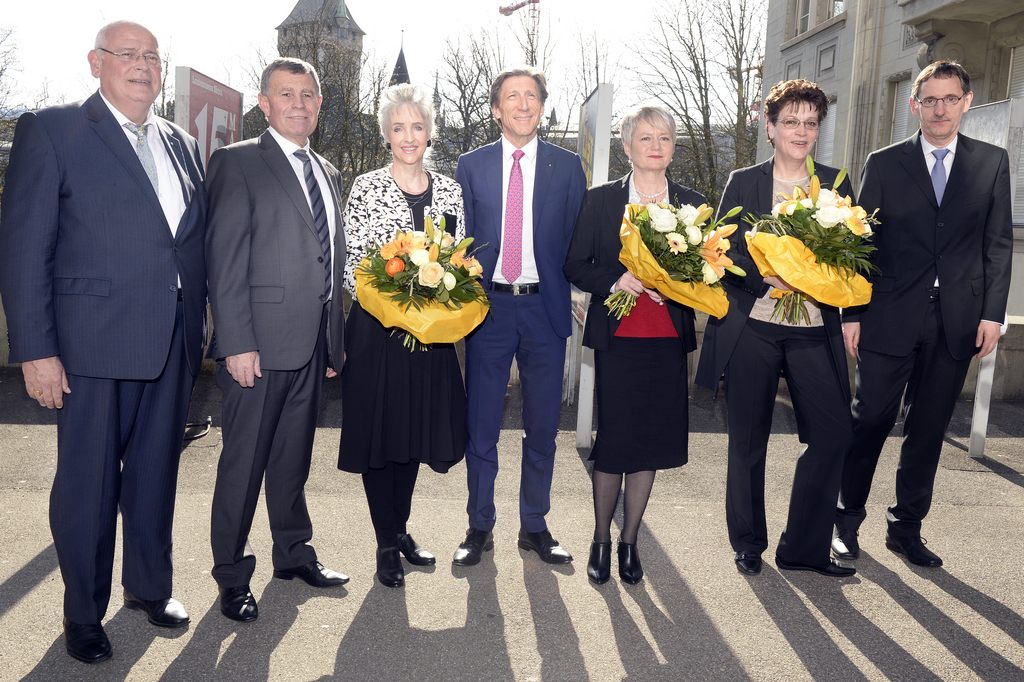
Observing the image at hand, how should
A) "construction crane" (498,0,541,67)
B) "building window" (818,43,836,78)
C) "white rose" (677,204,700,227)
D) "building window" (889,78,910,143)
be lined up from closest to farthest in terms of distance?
"white rose" (677,204,700,227)
"building window" (889,78,910,143)
"building window" (818,43,836,78)
"construction crane" (498,0,541,67)

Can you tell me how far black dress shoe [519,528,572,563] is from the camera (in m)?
3.85

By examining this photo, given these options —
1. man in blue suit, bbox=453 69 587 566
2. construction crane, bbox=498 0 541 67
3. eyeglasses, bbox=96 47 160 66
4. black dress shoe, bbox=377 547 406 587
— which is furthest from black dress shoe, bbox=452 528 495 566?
construction crane, bbox=498 0 541 67

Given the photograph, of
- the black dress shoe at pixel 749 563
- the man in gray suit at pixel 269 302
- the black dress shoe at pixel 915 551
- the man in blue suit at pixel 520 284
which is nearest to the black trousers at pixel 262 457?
the man in gray suit at pixel 269 302

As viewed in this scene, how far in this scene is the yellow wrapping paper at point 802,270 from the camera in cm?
320

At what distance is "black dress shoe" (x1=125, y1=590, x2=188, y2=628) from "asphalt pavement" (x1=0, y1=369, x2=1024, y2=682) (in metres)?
0.04

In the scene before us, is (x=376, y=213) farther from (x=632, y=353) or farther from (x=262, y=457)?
(x=632, y=353)

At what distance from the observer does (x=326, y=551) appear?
3.93m

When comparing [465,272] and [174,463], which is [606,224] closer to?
[465,272]

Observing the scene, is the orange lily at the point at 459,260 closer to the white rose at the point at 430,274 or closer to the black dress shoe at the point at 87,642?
the white rose at the point at 430,274

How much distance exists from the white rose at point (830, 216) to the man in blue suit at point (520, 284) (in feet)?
4.06

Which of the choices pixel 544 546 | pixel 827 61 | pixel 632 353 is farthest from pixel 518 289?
pixel 827 61

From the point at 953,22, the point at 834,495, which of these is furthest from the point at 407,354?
the point at 953,22

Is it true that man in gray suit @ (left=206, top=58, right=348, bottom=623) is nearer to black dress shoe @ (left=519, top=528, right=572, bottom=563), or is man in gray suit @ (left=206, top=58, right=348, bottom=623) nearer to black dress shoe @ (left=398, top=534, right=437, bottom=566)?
black dress shoe @ (left=398, top=534, right=437, bottom=566)

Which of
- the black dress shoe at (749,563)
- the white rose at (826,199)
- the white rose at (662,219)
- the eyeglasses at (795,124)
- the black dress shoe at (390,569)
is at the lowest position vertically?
the black dress shoe at (390,569)
